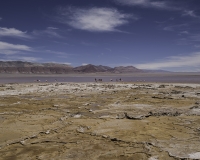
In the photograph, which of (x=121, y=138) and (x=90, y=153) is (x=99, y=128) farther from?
(x=90, y=153)

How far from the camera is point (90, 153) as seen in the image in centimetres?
753

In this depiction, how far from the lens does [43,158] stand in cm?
724

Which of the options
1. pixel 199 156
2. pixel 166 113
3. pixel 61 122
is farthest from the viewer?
pixel 166 113

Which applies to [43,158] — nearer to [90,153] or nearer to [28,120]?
[90,153]

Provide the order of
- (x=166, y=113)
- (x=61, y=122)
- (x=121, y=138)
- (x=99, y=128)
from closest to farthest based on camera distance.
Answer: (x=121, y=138) → (x=99, y=128) → (x=61, y=122) → (x=166, y=113)

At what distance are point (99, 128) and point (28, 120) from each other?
4.18m

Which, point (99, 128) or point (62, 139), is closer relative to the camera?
point (62, 139)

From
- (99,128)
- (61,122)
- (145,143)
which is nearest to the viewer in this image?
(145,143)

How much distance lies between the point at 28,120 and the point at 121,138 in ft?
18.6

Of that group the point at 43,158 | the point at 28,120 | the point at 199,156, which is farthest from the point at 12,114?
the point at 199,156

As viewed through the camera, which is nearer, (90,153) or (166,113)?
(90,153)

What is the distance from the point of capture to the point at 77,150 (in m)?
7.79

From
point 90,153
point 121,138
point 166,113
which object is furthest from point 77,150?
point 166,113

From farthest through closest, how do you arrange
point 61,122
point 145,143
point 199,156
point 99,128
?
point 61,122
point 99,128
point 145,143
point 199,156
